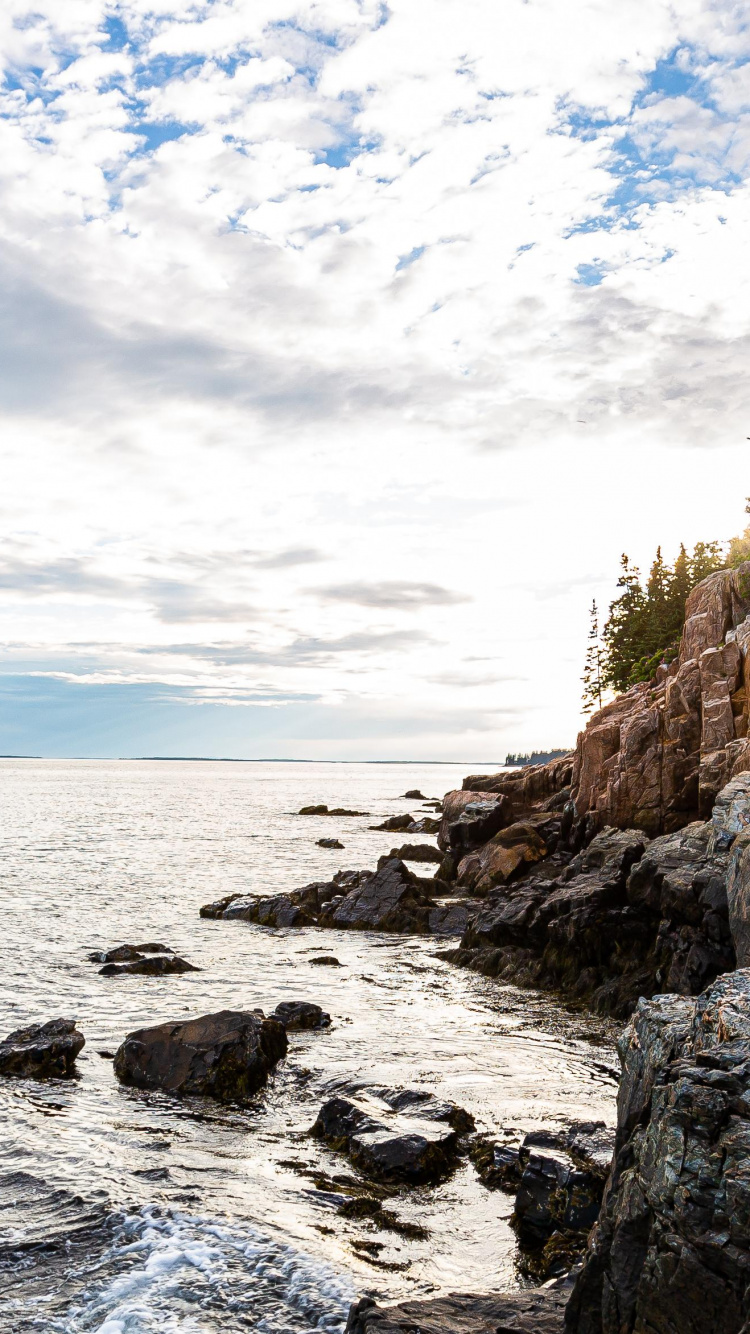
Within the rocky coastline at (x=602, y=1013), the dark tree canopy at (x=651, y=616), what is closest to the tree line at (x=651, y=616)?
the dark tree canopy at (x=651, y=616)

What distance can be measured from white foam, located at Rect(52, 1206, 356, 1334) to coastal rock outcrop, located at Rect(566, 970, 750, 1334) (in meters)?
3.39

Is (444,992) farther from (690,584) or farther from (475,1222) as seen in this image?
(690,584)

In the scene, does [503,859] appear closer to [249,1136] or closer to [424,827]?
[249,1136]

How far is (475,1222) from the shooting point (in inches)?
385

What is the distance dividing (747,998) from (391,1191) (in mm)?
6409

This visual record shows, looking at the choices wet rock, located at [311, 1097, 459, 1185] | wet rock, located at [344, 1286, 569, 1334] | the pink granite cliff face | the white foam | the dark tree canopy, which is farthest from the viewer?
the dark tree canopy

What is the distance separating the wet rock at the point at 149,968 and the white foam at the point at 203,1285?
1315cm

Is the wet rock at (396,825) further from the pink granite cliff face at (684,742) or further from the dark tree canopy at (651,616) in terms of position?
the pink granite cliff face at (684,742)

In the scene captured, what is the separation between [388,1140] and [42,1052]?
7.31 metres

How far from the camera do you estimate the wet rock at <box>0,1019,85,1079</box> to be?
14859mm

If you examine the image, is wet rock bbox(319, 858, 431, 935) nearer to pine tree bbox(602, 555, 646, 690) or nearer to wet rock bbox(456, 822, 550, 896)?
wet rock bbox(456, 822, 550, 896)

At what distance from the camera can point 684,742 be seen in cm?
3206

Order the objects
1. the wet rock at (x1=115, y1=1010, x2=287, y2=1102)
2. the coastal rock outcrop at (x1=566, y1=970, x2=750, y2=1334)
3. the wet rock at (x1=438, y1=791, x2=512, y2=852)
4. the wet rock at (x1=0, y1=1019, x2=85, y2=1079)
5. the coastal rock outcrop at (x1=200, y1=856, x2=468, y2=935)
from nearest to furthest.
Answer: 1. the coastal rock outcrop at (x1=566, y1=970, x2=750, y2=1334)
2. the wet rock at (x1=115, y1=1010, x2=287, y2=1102)
3. the wet rock at (x1=0, y1=1019, x2=85, y2=1079)
4. the coastal rock outcrop at (x1=200, y1=856, x2=468, y2=935)
5. the wet rock at (x1=438, y1=791, x2=512, y2=852)

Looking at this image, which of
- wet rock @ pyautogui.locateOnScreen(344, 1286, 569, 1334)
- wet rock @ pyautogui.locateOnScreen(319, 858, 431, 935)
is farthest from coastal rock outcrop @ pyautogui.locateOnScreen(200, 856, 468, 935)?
wet rock @ pyautogui.locateOnScreen(344, 1286, 569, 1334)
